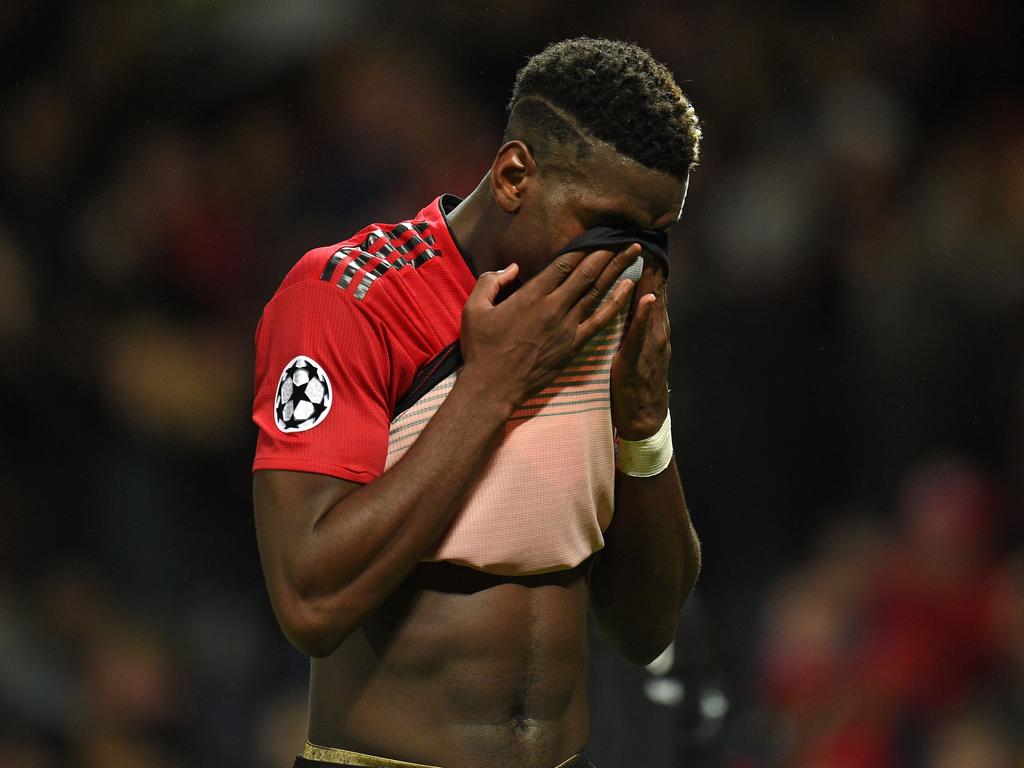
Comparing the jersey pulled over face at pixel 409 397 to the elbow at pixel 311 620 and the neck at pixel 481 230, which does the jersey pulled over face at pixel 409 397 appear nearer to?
the neck at pixel 481 230

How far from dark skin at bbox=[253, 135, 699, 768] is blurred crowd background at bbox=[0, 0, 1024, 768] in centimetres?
161

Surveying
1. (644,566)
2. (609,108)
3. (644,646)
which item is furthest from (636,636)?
(609,108)

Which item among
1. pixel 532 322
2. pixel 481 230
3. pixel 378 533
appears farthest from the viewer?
pixel 481 230

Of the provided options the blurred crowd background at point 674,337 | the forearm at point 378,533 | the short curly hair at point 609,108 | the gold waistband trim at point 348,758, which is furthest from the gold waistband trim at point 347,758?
the blurred crowd background at point 674,337

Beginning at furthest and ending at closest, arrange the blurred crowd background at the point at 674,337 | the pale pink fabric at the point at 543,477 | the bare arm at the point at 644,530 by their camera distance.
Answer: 1. the blurred crowd background at the point at 674,337
2. the bare arm at the point at 644,530
3. the pale pink fabric at the point at 543,477

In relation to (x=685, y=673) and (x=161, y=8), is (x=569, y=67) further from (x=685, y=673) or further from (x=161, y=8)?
(x=161, y=8)

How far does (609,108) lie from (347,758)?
0.80 m

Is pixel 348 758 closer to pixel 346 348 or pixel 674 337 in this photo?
pixel 346 348

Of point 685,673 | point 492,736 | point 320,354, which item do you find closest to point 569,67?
point 320,354

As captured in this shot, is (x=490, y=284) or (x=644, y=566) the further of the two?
(x=644, y=566)

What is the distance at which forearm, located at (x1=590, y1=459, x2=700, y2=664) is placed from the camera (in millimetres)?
1604

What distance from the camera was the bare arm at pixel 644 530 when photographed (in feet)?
5.00

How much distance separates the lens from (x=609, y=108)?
1.42 m

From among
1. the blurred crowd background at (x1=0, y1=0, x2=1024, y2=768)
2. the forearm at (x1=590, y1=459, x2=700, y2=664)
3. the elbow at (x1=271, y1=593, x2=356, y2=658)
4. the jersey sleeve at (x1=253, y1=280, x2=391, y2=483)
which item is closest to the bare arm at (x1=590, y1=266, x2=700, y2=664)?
the forearm at (x1=590, y1=459, x2=700, y2=664)
